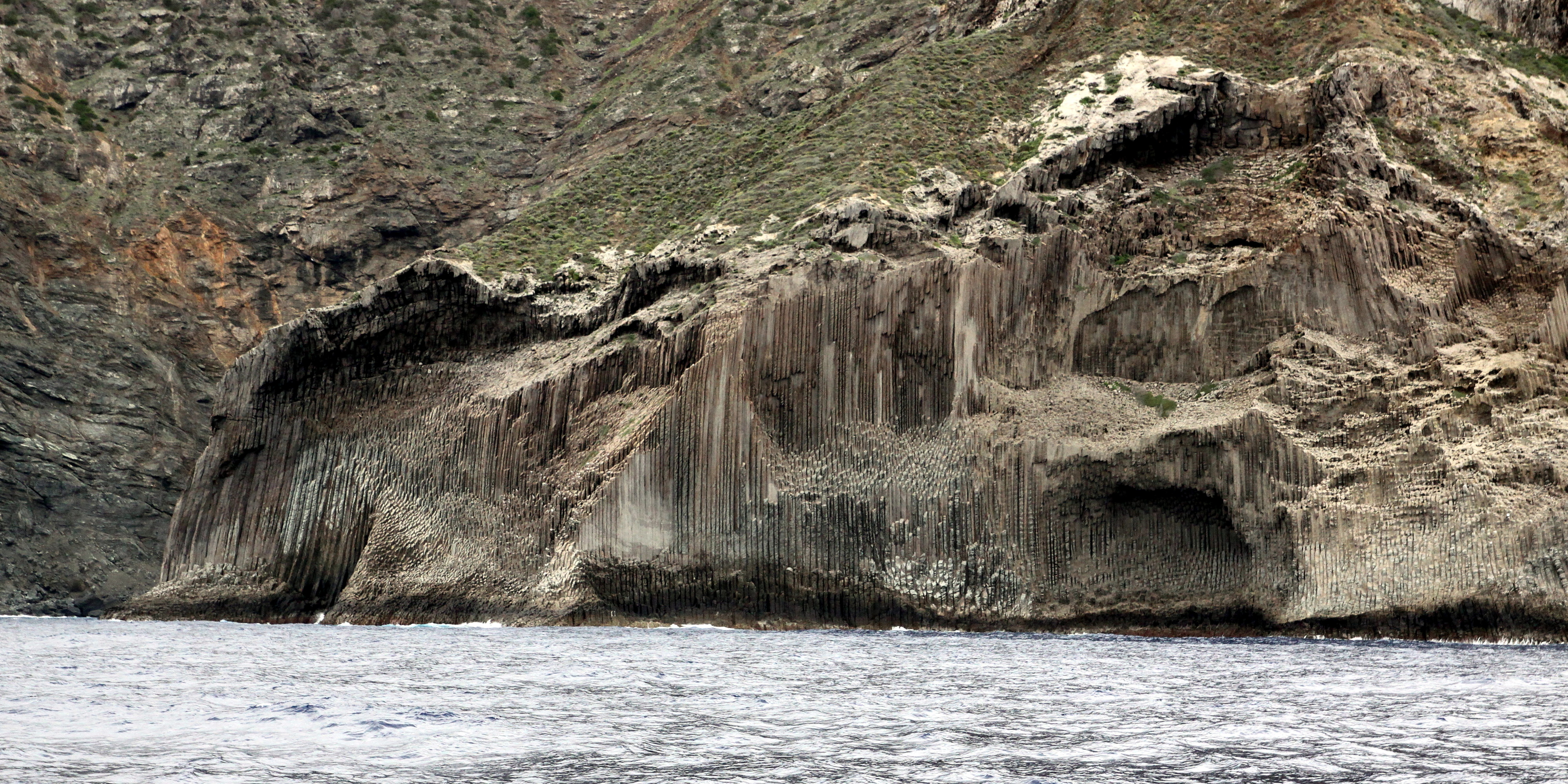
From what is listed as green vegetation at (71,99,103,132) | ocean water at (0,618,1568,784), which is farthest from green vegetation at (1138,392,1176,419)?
green vegetation at (71,99,103,132)

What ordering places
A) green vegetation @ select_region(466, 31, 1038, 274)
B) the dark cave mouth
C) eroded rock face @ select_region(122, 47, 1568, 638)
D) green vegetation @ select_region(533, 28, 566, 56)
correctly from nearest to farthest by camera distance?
eroded rock face @ select_region(122, 47, 1568, 638) < the dark cave mouth < green vegetation @ select_region(466, 31, 1038, 274) < green vegetation @ select_region(533, 28, 566, 56)

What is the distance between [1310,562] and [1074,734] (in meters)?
20.9

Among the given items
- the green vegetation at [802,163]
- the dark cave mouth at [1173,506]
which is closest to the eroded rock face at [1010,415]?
the dark cave mouth at [1173,506]

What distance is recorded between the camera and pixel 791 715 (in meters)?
14.9

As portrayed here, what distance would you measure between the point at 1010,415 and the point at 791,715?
22.5 metres

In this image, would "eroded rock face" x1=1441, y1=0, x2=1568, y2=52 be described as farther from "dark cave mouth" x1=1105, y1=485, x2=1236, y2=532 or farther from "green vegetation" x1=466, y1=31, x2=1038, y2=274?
"dark cave mouth" x1=1105, y1=485, x2=1236, y2=532

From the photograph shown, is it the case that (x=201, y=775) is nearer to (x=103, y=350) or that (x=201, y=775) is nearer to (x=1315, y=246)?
(x=1315, y=246)

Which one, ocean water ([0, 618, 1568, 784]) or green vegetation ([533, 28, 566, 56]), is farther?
green vegetation ([533, 28, 566, 56])

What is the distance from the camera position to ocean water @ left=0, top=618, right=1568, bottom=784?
10992 mm

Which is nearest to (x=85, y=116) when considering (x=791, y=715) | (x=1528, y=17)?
(x=1528, y=17)

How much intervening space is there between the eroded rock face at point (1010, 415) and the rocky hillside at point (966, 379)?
0.11 meters

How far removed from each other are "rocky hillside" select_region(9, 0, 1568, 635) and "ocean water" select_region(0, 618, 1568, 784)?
6865mm

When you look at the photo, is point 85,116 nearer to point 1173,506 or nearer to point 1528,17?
point 1173,506

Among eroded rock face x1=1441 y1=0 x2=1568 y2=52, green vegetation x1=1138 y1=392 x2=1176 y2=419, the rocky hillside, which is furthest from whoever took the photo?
eroded rock face x1=1441 y1=0 x2=1568 y2=52
